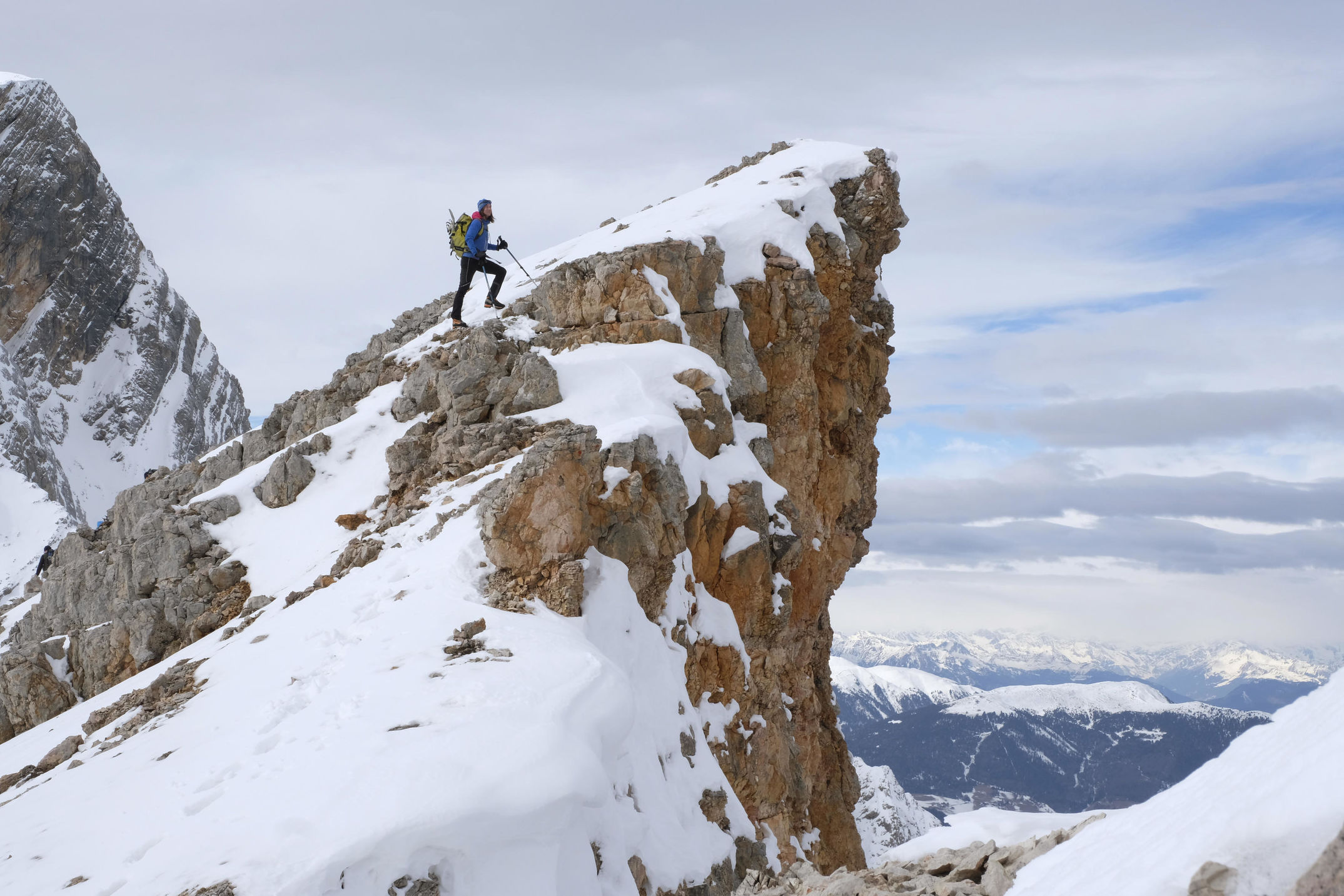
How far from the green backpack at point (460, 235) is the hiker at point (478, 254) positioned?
17cm

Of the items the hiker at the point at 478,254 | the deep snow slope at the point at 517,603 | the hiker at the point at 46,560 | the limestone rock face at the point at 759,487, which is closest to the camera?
the deep snow slope at the point at 517,603

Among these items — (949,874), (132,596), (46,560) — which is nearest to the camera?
(949,874)

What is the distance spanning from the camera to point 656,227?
24578 mm

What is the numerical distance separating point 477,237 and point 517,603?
40.4 ft

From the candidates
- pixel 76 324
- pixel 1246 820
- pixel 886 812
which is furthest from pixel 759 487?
pixel 886 812

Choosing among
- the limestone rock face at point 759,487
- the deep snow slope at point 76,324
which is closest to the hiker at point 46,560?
the limestone rock face at point 759,487

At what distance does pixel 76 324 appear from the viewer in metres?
102

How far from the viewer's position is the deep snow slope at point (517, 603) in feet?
26.9

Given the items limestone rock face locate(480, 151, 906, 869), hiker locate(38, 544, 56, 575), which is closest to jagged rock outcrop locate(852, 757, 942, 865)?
limestone rock face locate(480, 151, 906, 869)

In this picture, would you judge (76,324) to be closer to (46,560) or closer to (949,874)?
(46,560)

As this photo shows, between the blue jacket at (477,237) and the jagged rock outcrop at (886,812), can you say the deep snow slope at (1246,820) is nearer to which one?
the blue jacket at (477,237)

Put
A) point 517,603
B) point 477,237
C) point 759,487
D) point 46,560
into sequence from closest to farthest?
point 517,603 < point 759,487 < point 477,237 < point 46,560

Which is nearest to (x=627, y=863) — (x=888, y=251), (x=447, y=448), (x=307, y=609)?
(x=307, y=609)

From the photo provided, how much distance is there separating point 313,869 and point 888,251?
2648 cm
